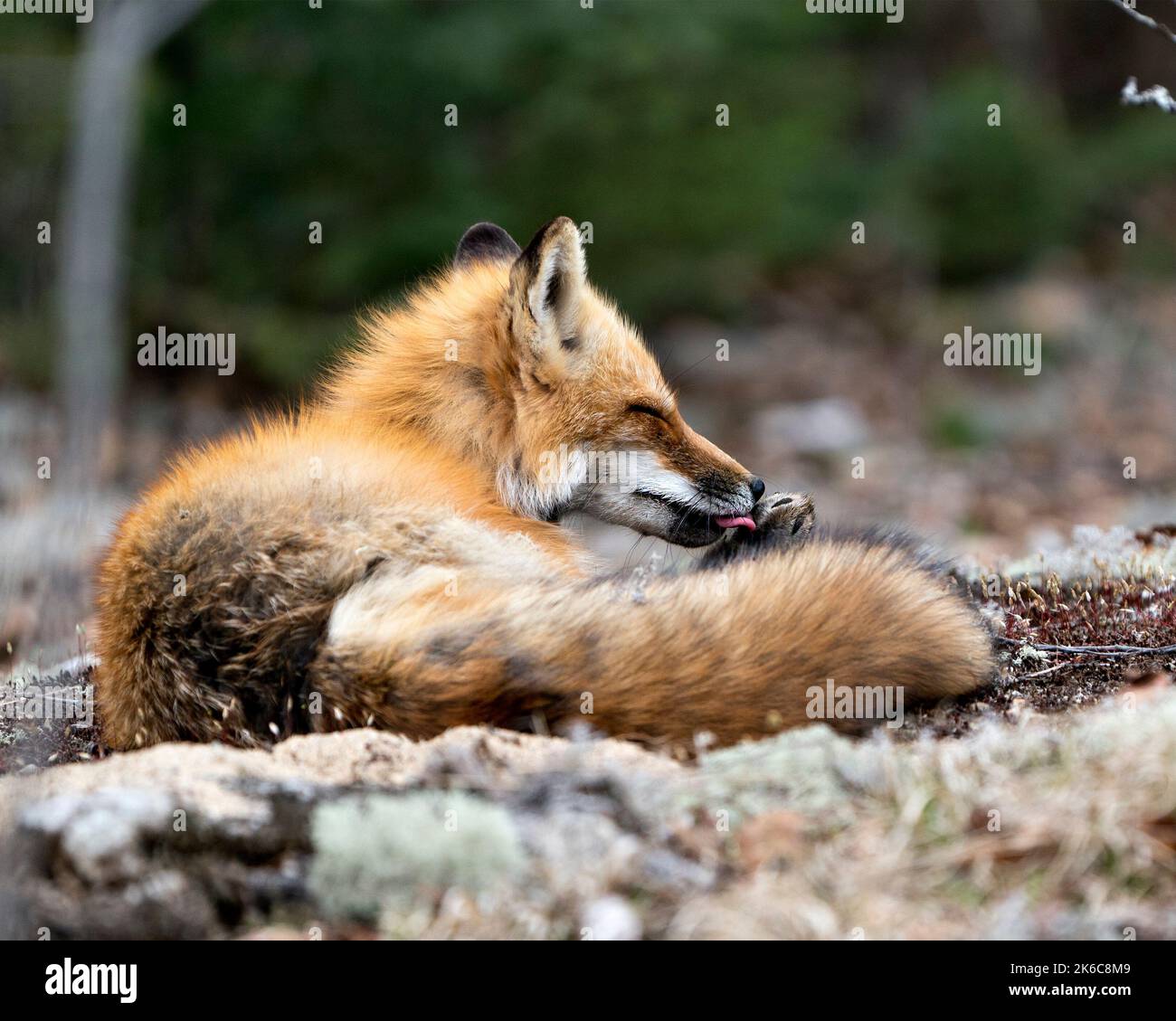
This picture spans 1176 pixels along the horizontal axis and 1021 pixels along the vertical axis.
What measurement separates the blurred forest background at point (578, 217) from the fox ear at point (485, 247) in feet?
15.7

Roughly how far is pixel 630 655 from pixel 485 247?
321 centimetres

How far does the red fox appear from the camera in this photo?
3.76 metres

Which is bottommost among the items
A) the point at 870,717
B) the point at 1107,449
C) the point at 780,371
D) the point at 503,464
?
the point at 870,717

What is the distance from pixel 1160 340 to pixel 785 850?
1868 centimetres

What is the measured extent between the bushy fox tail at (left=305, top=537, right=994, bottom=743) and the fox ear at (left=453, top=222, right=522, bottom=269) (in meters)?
2.71

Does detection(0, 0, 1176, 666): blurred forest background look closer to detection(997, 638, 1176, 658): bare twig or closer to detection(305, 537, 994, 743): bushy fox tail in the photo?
detection(997, 638, 1176, 658): bare twig

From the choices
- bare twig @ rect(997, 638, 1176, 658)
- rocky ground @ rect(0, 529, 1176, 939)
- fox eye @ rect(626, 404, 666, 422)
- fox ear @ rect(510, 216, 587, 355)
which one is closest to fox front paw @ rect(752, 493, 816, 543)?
fox eye @ rect(626, 404, 666, 422)

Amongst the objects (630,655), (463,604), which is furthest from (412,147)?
(630,655)

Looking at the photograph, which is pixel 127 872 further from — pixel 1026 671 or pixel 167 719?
pixel 1026 671

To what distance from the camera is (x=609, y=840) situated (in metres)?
3.21

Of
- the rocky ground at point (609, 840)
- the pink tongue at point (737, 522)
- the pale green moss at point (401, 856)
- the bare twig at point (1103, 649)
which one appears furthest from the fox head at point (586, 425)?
the pale green moss at point (401, 856)
